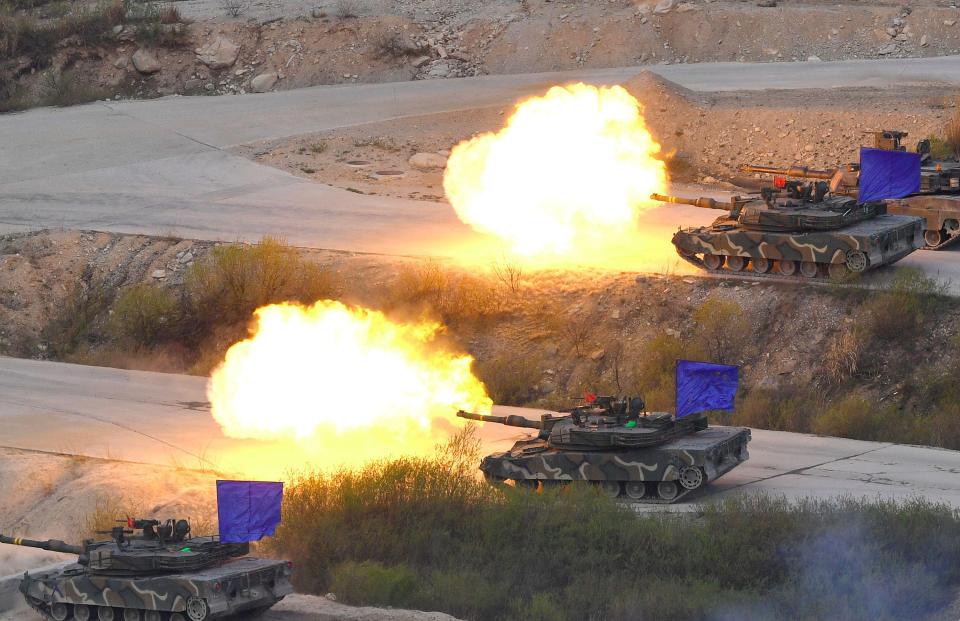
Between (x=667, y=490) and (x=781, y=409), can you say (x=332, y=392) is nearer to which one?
(x=667, y=490)

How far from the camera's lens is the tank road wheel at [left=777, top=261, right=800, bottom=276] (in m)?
31.4

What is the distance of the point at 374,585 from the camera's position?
18688mm

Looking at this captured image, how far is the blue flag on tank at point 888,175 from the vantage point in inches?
1246

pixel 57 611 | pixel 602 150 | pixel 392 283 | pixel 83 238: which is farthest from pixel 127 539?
pixel 83 238

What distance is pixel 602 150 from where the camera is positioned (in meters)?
34.4

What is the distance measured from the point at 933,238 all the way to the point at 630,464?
15274mm

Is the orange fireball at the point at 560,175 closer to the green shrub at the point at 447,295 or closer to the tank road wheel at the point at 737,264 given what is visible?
the green shrub at the point at 447,295

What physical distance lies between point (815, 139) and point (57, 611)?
96.4 feet

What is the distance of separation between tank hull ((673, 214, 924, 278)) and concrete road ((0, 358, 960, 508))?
5.15 meters

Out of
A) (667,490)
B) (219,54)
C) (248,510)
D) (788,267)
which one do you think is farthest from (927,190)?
(219,54)

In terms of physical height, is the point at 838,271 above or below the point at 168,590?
above

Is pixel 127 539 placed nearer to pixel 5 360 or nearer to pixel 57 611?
pixel 57 611

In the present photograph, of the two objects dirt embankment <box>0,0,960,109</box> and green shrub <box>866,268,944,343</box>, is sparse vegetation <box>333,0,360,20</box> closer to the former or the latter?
dirt embankment <box>0,0,960,109</box>

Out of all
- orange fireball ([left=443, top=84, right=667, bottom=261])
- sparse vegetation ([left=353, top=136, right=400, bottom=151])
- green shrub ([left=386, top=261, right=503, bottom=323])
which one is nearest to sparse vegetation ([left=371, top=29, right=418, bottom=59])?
sparse vegetation ([left=353, top=136, right=400, bottom=151])
